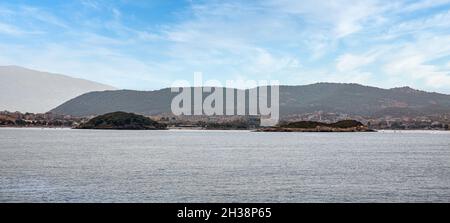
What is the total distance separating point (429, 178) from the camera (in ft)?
175

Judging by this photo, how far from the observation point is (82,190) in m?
42.7
